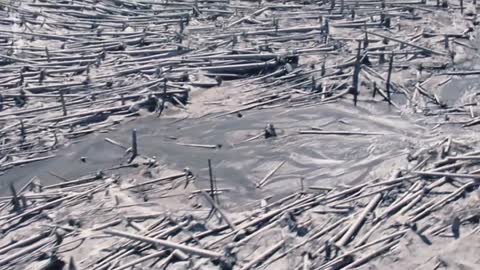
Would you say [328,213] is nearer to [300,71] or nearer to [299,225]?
[299,225]

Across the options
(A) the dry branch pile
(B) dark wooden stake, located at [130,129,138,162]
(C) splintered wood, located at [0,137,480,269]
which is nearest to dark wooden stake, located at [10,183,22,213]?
(C) splintered wood, located at [0,137,480,269]

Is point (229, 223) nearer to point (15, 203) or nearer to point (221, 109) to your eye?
point (15, 203)

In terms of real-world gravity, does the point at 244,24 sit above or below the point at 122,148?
above

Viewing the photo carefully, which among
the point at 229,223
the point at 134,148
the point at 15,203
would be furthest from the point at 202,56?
the point at 229,223

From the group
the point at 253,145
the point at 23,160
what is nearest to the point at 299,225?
the point at 253,145

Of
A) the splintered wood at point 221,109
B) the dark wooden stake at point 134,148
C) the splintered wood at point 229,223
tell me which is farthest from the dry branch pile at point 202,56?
the splintered wood at point 229,223

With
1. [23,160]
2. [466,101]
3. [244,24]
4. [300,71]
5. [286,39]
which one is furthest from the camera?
[244,24]

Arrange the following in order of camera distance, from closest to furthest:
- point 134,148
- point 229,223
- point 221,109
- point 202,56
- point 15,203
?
point 229,223 → point 15,203 → point 134,148 → point 221,109 → point 202,56

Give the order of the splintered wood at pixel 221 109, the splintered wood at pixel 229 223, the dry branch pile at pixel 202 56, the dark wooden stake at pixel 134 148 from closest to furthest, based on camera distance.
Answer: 1. the splintered wood at pixel 229 223
2. the splintered wood at pixel 221 109
3. the dark wooden stake at pixel 134 148
4. the dry branch pile at pixel 202 56

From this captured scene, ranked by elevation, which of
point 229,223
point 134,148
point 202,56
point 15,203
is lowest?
point 229,223

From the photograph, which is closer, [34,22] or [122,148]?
[122,148]

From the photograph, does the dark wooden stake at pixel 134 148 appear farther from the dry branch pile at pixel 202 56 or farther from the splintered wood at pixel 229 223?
the dry branch pile at pixel 202 56
